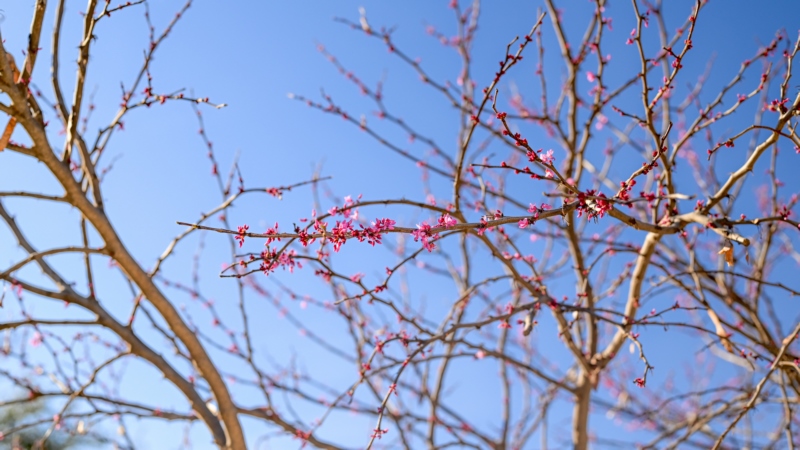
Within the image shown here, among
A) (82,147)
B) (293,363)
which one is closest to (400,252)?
(293,363)

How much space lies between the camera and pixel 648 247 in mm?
3615

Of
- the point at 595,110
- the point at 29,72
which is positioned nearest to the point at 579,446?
the point at 595,110

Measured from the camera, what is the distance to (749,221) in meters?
2.44

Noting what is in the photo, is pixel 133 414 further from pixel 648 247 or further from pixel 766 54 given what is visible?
pixel 766 54

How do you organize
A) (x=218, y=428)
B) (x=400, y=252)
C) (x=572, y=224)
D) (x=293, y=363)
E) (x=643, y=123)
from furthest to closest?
(x=400, y=252) → (x=293, y=363) → (x=572, y=224) → (x=218, y=428) → (x=643, y=123)

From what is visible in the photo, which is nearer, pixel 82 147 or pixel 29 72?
pixel 29 72

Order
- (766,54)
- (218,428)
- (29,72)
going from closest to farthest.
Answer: (29,72)
(766,54)
(218,428)

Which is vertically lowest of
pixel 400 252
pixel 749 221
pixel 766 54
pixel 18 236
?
pixel 749 221

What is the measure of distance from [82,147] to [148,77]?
0.54m

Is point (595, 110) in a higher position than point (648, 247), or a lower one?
higher

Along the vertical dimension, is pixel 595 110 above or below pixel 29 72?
above

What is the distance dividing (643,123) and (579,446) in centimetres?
210

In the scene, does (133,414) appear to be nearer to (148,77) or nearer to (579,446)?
(148,77)

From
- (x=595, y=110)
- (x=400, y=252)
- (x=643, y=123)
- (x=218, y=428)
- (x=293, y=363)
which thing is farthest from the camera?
(x=400, y=252)
